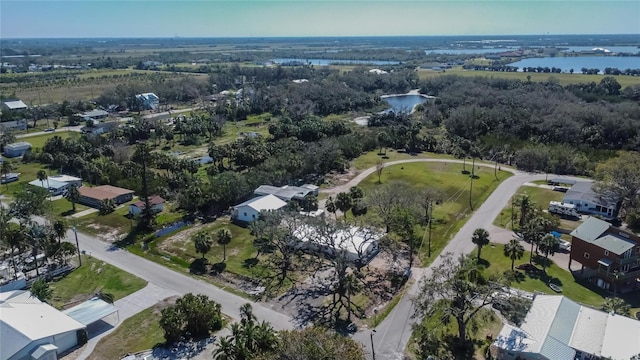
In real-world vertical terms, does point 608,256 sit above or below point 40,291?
above

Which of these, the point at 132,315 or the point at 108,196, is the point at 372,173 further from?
the point at 132,315

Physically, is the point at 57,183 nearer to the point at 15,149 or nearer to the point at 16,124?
the point at 15,149

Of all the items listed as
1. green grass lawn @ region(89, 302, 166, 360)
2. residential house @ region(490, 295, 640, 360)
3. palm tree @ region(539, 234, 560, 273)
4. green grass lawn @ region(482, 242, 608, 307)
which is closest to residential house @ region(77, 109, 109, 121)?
green grass lawn @ region(89, 302, 166, 360)

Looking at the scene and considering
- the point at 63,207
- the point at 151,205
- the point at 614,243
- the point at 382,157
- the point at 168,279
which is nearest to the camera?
the point at 614,243

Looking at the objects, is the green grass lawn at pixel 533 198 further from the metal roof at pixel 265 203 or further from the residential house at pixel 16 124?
the residential house at pixel 16 124

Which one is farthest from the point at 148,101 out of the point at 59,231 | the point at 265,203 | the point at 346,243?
the point at 346,243

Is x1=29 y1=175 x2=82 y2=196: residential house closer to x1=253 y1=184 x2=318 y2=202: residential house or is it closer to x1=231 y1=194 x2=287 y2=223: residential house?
x1=231 y1=194 x2=287 y2=223: residential house
